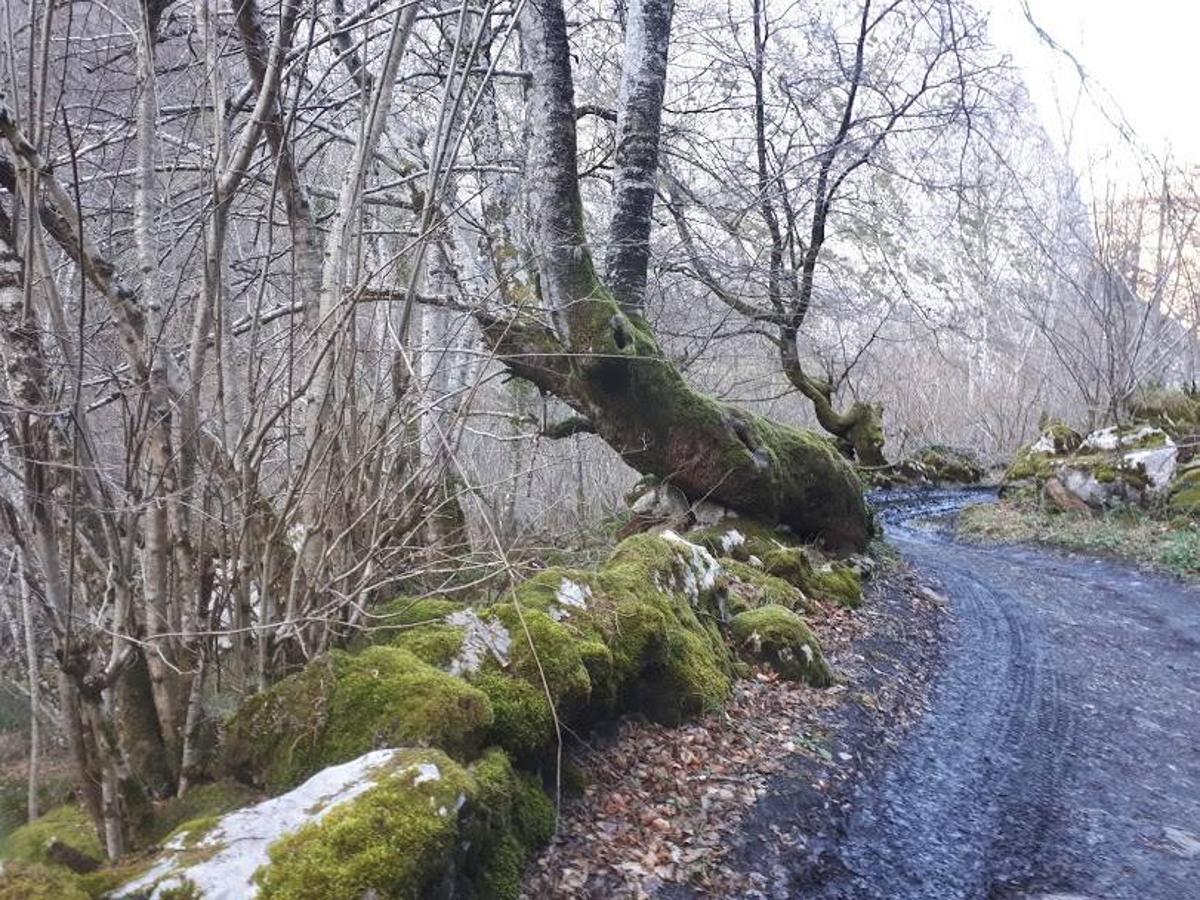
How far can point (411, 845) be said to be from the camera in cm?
215

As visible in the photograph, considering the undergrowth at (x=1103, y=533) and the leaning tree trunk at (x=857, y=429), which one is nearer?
the undergrowth at (x=1103, y=533)

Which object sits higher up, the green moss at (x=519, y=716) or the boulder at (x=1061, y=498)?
the green moss at (x=519, y=716)

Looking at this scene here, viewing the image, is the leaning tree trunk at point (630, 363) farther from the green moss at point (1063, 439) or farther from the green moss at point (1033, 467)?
the green moss at point (1063, 439)

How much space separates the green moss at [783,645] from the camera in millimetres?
5098

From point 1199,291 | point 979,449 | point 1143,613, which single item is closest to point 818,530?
point 1143,613

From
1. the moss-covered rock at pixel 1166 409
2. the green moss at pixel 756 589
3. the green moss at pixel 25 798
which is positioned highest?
the moss-covered rock at pixel 1166 409

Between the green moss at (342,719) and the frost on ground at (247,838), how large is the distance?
0.25 metres

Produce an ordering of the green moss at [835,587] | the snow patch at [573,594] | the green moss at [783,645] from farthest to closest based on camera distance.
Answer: the green moss at [835,587] → the green moss at [783,645] → the snow patch at [573,594]

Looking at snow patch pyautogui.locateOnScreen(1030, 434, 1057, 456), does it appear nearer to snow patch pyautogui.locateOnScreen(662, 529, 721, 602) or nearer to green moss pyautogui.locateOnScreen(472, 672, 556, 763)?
snow patch pyautogui.locateOnScreen(662, 529, 721, 602)

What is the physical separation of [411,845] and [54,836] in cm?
119

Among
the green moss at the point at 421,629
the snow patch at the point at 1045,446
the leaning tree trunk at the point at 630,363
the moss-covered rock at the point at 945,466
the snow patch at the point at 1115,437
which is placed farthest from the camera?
the moss-covered rock at the point at 945,466

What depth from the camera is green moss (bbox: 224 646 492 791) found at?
2.70m

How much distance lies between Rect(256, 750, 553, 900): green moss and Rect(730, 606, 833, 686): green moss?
108 inches

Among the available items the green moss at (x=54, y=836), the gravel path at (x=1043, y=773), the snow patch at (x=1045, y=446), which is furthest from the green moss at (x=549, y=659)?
the snow patch at (x=1045, y=446)
